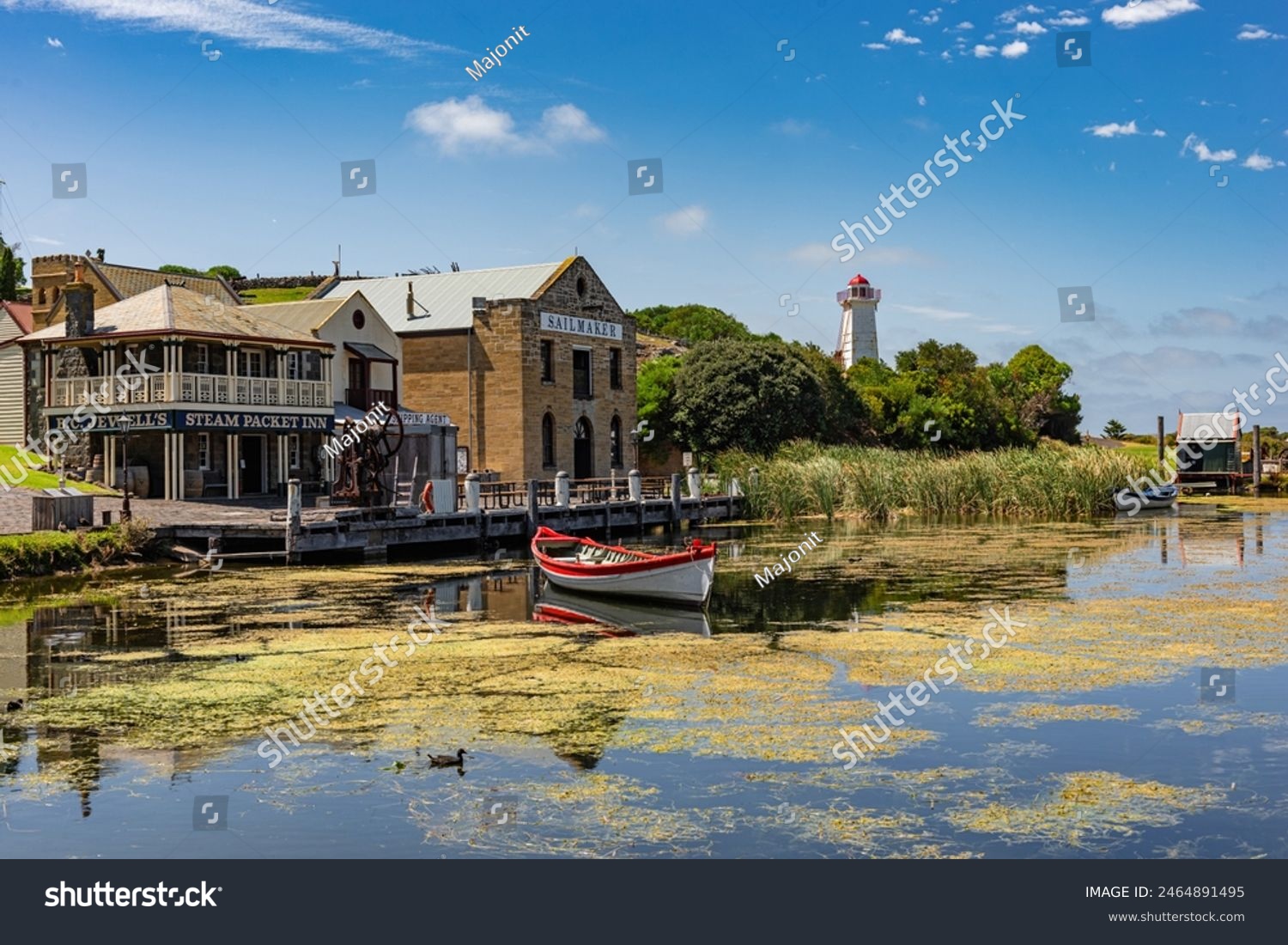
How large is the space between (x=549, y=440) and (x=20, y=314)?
20.6 meters

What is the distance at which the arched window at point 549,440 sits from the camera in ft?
178

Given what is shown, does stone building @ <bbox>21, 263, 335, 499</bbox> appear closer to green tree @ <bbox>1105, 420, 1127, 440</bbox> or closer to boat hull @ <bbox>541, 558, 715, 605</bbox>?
boat hull @ <bbox>541, 558, 715, 605</bbox>

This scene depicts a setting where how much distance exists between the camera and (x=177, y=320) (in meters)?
39.9

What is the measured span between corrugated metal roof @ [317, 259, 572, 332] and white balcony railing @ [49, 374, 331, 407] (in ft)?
42.7

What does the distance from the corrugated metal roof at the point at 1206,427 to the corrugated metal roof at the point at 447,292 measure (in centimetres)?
3235

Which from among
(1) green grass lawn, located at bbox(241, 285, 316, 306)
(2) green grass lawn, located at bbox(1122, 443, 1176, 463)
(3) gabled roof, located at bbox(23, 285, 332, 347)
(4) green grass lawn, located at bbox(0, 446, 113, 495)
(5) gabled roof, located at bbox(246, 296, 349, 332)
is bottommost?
(4) green grass lawn, located at bbox(0, 446, 113, 495)

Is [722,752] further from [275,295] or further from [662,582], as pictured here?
[275,295]

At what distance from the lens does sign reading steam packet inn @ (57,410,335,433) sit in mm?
38094

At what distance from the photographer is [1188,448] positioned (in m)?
66.1

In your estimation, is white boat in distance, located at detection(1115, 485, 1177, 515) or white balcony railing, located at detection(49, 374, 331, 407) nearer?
white balcony railing, located at detection(49, 374, 331, 407)

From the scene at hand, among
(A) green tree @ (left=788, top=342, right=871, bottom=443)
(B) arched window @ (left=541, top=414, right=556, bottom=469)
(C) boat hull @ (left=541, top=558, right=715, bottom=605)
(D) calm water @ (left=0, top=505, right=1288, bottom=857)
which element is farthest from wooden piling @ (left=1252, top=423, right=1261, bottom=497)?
(C) boat hull @ (left=541, top=558, right=715, bottom=605)

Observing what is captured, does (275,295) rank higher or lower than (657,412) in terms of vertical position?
higher

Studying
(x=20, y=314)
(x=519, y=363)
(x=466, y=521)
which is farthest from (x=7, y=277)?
(x=466, y=521)
